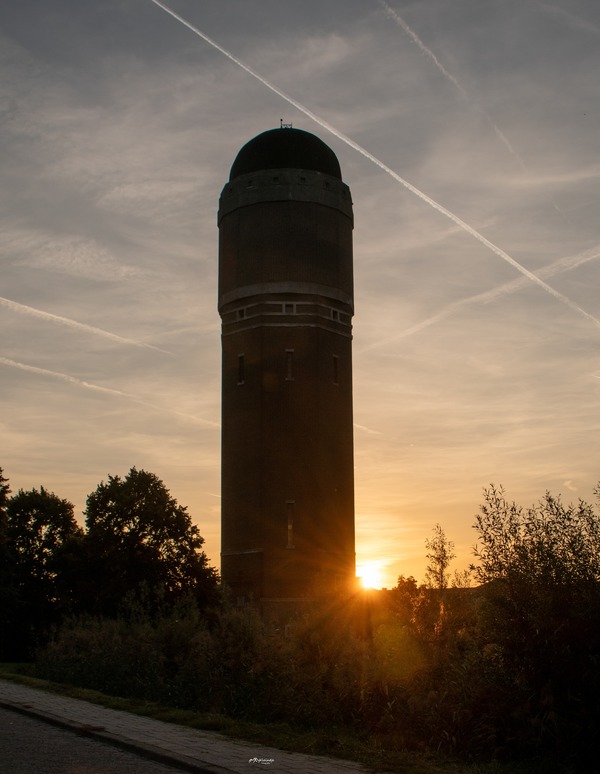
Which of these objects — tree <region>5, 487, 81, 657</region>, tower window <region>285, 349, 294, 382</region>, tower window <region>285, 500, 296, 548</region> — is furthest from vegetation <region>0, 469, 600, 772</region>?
tree <region>5, 487, 81, 657</region>

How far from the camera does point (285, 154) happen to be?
52.0 meters

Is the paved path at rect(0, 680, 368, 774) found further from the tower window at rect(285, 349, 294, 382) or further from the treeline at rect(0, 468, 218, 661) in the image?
the tower window at rect(285, 349, 294, 382)

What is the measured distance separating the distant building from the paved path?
102 feet

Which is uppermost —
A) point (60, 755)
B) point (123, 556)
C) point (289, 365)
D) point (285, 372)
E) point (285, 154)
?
point (285, 154)

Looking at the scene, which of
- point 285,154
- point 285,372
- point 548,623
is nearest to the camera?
point 548,623

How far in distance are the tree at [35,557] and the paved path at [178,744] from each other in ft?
124

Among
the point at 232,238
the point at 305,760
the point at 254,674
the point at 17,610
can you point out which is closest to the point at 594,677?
the point at 305,760

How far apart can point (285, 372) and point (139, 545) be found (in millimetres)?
11379

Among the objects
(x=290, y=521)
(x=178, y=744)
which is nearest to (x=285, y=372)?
(x=290, y=521)

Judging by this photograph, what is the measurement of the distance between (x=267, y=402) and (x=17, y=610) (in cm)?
1906

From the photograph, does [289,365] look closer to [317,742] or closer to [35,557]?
[35,557]

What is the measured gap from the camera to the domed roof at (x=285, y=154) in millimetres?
52031

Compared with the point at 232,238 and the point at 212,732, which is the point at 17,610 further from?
the point at 212,732

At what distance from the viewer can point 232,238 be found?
171 feet
